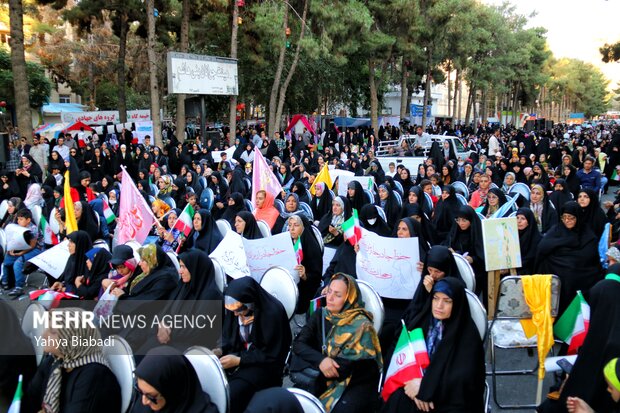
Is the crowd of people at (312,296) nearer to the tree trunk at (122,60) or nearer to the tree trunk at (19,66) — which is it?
the tree trunk at (19,66)

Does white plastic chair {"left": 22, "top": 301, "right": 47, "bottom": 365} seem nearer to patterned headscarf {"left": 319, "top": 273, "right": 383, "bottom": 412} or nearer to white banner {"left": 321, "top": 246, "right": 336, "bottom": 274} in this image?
patterned headscarf {"left": 319, "top": 273, "right": 383, "bottom": 412}

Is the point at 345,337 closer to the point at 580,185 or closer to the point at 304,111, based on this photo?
the point at 580,185

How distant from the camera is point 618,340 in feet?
9.85

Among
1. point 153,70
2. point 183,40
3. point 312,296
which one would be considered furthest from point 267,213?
point 183,40

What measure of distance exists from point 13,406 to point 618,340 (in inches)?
136

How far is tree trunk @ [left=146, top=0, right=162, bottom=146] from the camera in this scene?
1619cm

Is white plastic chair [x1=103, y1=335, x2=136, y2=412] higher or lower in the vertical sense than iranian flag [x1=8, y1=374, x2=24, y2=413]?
higher

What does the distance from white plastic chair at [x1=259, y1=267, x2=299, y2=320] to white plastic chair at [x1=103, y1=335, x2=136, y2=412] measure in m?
1.49

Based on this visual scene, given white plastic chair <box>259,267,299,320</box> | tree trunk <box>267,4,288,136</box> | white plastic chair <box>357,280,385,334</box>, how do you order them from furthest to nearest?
tree trunk <box>267,4,288,136</box> < white plastic chair <box>259,267,299,320</box> < white plastic chair <box>357,280,385,334</box>

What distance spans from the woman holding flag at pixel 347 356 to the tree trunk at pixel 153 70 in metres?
14.7

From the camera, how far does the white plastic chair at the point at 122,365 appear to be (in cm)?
320

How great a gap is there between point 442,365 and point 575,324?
1266 millimetres

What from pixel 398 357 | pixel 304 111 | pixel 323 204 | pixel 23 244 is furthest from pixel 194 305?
pixel 304 111

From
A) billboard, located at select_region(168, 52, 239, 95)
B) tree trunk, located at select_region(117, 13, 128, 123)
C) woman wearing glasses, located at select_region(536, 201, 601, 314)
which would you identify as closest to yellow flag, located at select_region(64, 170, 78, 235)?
woman wearing glasses, located at select_region(536, 201, 601, 314)
